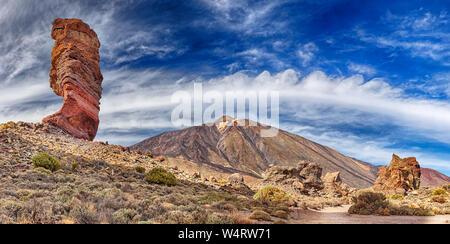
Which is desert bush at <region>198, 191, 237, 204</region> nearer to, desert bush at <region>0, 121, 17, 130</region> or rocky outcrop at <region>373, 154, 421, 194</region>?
desert bush at <region>0, 121, 17, 130</region>

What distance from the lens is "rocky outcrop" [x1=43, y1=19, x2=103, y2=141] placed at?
31.8 metres

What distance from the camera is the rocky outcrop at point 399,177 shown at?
102 ft

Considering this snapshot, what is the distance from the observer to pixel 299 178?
3083 cm

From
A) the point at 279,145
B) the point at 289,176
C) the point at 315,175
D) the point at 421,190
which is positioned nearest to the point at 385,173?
the point at 421,190

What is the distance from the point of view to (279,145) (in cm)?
15325

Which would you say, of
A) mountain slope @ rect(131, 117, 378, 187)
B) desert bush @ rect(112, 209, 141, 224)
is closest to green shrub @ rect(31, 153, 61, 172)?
desert bush @ rect(112, 209, 141, 224)

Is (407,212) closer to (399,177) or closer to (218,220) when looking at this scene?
(218,220)

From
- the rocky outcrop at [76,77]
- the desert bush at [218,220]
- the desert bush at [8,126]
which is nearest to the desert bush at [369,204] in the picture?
the desert bush at [218,220]

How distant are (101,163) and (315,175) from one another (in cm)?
2256

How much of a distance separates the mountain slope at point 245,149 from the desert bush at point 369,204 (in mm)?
98528

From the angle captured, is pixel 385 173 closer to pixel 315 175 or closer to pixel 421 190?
pixel 421 190

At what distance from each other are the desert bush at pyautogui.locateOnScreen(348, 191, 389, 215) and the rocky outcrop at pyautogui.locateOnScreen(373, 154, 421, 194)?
56.4ft

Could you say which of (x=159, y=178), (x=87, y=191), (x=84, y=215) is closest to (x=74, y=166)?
(x=159, y=178)

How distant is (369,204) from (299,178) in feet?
51.7
